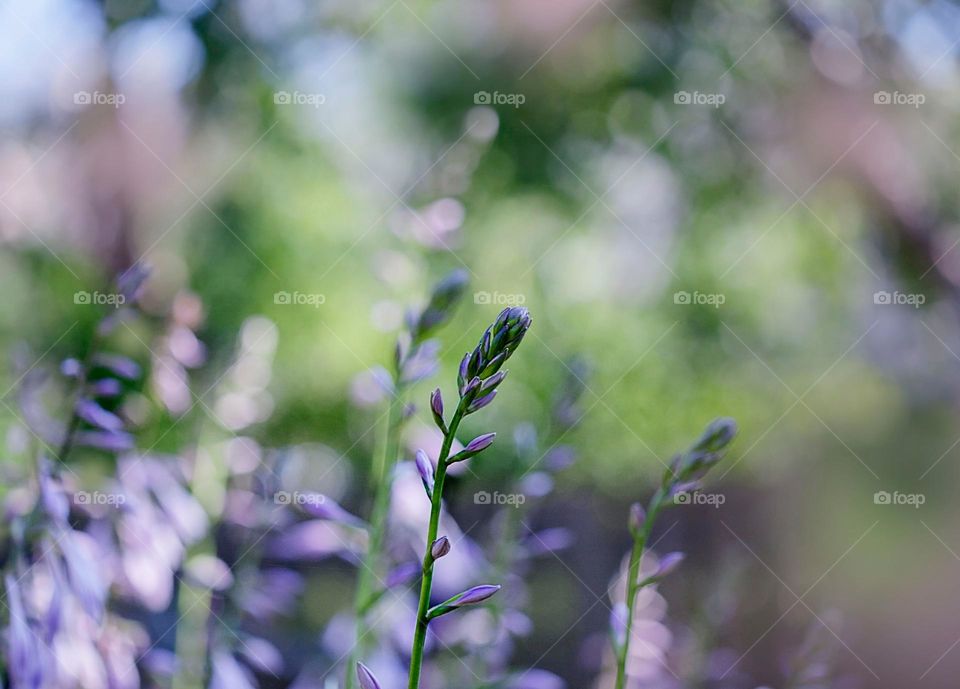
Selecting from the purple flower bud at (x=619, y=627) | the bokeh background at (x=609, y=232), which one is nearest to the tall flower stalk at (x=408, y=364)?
the purple flower bud at (x=619, y=627)

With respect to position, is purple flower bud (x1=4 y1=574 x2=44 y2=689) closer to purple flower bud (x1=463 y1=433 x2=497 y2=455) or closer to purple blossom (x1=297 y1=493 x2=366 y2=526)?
purple blossom (x1=297 y1=493 x2=366 y2=526)

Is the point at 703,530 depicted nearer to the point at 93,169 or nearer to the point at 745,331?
the point at 745,331

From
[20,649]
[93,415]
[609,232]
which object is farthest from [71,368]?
[609,232]

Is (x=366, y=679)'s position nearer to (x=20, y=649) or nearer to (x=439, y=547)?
(x=439, y=547)

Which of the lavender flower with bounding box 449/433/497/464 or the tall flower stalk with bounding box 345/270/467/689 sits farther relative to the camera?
the tall flower stalk with bounding box 345/270/467/689

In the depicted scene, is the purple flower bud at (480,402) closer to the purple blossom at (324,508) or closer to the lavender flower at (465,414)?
the lavender flower at (465,414)

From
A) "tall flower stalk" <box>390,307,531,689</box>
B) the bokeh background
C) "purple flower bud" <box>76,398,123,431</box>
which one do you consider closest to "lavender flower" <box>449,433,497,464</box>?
Result: "tall flower stalk" <box>390,307,531,689</box>
